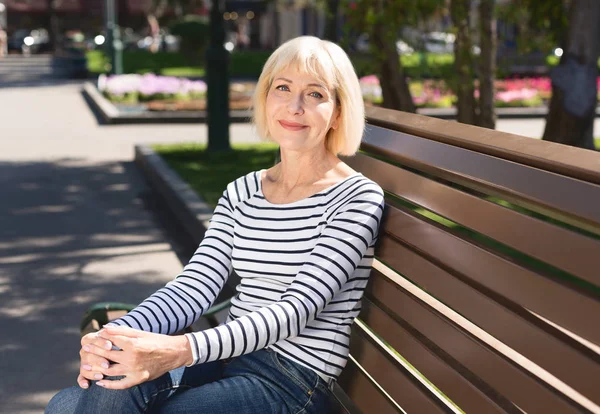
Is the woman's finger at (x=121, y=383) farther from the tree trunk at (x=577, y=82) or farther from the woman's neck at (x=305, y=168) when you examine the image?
the tree trunk at (x=577, y=82)

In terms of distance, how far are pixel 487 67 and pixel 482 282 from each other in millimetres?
6525

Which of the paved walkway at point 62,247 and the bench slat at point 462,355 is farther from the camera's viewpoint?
the paved walkway at point 62,247

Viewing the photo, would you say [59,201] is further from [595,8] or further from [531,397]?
[531,397]

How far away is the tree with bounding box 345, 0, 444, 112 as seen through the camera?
25.6ft

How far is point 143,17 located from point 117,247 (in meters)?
64.4

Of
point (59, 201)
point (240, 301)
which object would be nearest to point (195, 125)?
point (59, 201)

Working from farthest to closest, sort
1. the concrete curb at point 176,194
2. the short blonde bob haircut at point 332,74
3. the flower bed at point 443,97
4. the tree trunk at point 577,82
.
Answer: the flower bed at point 443,97 → the tree trunk at point 577,82 → the concrete curb at point 176,194 → the short blonde bob haircut at point 332,74

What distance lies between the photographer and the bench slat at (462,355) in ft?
6.31

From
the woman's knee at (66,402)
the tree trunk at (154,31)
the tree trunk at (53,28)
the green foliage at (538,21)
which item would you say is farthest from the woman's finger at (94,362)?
the tree trunk at (53,28)

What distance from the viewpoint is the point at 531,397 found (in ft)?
6.37

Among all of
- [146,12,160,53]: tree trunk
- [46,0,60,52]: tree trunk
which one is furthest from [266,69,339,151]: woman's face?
[46,0,60,52]: tree trunk

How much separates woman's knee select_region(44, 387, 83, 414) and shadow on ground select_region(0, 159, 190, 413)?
4.94 ft

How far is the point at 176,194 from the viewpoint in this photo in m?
8.62

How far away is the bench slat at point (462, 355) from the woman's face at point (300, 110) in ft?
1.54
